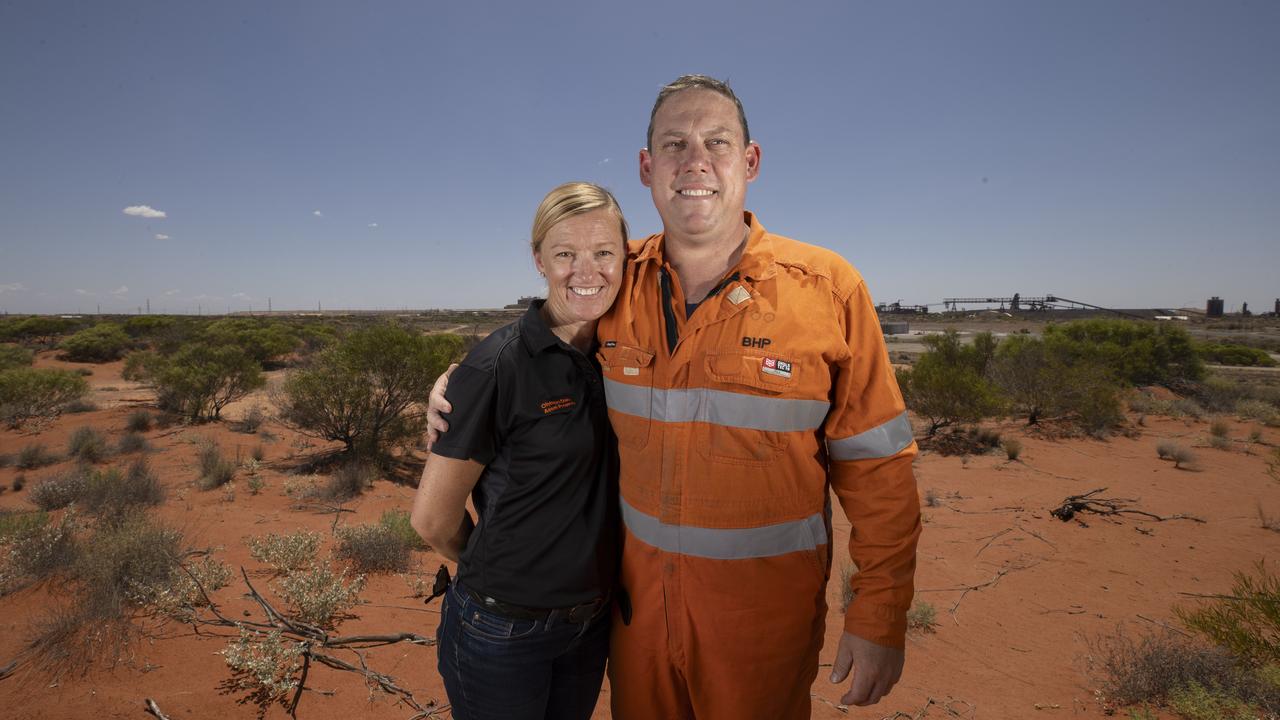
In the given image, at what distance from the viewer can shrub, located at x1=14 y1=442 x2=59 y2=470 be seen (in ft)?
28.0

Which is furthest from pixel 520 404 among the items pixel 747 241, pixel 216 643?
pixel 216 643

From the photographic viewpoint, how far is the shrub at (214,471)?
757 centimetres

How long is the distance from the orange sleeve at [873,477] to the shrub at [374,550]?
4846mm

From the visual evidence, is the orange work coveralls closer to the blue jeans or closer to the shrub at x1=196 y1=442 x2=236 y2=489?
the blue jeans

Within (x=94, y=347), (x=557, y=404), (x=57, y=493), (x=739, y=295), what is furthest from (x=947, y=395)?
(x=94, y=347)

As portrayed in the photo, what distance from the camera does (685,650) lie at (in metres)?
1.74

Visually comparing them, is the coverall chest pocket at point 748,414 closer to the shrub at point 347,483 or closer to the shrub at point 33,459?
the shrub at point 347,483

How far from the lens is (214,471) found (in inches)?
304

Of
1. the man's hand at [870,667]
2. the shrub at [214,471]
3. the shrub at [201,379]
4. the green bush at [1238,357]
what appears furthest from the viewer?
the green bush at [1238,357]

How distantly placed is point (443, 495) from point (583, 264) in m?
0.89

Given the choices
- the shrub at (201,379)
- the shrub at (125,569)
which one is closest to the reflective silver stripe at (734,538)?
the shrub at (125,569)

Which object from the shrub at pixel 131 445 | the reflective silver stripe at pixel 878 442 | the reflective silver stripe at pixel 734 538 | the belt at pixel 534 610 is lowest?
the shrub at pixel 131 445

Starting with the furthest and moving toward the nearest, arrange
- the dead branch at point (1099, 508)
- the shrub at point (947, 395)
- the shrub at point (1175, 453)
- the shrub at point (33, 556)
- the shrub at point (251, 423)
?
the shrub at point (947, 395)
the shrub at point (251, 423)
the shrub at point (1175, 453)
the dead branch at point (1099, 508)
the shrub at point (33, 556)

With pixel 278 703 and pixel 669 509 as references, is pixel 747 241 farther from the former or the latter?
pixel 278 703
